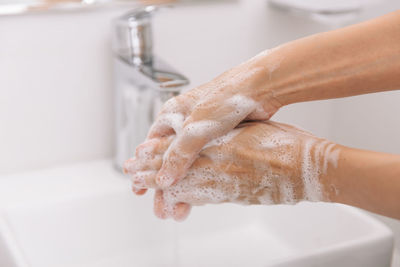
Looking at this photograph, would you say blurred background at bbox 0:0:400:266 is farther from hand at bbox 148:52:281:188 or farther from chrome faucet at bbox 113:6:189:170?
hand at bbox 148:52:281:188

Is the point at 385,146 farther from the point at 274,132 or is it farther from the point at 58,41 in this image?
the point at 58,41

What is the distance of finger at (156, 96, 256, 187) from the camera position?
67cm

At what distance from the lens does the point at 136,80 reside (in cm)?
96

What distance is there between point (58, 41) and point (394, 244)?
0.64 m

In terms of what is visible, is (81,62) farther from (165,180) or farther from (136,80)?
(165,180)

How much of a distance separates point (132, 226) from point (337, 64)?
523 mm

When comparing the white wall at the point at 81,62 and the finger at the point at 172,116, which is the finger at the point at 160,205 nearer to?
the finger at the point at 172,116

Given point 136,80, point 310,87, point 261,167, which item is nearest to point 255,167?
point 261,167

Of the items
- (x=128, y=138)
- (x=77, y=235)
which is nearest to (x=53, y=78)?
(x=128, y=138)

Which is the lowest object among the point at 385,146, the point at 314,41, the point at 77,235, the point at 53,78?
the point at 77,235

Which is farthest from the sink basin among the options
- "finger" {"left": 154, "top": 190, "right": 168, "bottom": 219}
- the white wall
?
"finger" {"left": 154, "top": 190, "right": 168, "bottom": 219}

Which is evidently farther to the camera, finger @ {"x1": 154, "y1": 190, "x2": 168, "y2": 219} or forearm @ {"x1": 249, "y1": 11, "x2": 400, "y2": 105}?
finger @ {"x1": 154, "y1": 190, "x2": 168, "y2": 219}

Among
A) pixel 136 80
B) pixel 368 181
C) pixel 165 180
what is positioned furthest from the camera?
pixel 136 80

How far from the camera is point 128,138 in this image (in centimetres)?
100
